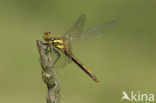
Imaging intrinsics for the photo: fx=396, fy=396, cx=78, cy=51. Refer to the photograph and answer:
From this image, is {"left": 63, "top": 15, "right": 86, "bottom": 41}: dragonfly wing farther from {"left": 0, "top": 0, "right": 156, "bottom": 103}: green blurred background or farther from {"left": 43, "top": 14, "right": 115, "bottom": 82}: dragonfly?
{"left": 0, "top": 0, "right": 156, "bottom": 103}: green blurred background

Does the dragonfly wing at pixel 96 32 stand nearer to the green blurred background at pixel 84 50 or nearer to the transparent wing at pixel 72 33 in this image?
the transparent wing at pixel 72 33

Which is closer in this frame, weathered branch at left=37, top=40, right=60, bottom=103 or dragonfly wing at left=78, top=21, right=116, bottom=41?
weathered branch at left=37, top=40, right=60, bottom=103

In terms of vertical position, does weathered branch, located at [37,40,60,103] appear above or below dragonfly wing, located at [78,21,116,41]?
below

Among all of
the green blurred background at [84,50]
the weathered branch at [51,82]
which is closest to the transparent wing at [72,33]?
the weathered branch at [51,82]

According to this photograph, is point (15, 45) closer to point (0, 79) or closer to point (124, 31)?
point (0, 79)

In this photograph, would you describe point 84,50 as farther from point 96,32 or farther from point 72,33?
point 72,33

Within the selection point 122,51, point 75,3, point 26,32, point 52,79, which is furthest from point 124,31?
point 52,79

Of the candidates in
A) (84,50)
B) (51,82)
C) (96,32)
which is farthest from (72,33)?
(84,50)

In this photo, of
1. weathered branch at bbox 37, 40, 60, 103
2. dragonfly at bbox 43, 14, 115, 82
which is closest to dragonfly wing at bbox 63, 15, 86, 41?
dragonfly at bbox 43, 14, 115, 82

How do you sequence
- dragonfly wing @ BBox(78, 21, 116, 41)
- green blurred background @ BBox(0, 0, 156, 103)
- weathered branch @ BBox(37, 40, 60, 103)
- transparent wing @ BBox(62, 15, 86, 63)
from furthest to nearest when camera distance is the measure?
green blurred background @ BBox(0, 0, 156, 103) → dragonfly wing @ BBox(78, 21, 116, 41) → transparent wing @ BBox(62, 15, 86, 63) → weathered branch @ BBox(37, 40, 60, 103)
